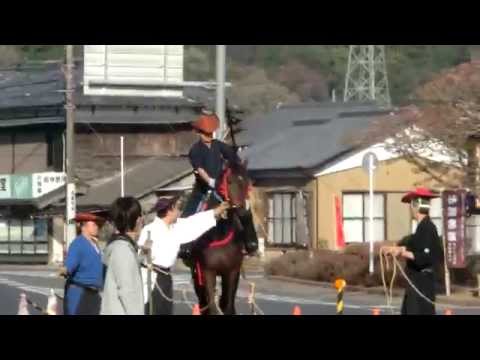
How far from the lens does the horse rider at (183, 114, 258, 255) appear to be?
11977 millimetres

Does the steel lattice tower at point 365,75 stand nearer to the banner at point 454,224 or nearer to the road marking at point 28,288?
the road marking at point 28,288

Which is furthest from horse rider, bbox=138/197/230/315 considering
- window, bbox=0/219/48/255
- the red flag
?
window, bbox=0/219/48/255

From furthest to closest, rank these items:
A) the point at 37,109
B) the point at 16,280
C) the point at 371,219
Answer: the point at 37,109 → the point at 371,219 → the point at 16,280

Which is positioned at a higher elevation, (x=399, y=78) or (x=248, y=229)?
(x=399, y=78)

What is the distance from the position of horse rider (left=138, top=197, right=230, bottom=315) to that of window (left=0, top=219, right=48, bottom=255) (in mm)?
40217

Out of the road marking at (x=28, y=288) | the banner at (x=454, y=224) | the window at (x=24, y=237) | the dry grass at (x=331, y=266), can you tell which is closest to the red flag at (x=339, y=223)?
the dry grass at (x=331, y=266)

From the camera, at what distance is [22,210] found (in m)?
52.4

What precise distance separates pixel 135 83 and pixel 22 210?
256 inches

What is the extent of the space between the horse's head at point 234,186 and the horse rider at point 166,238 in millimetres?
152

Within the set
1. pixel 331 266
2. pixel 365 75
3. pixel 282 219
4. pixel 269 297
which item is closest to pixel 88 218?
pixel 269 297

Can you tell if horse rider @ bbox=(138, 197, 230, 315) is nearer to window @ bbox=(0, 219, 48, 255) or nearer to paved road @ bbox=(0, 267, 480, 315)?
paved road @ bbox=(0, 267, 480, 315)
